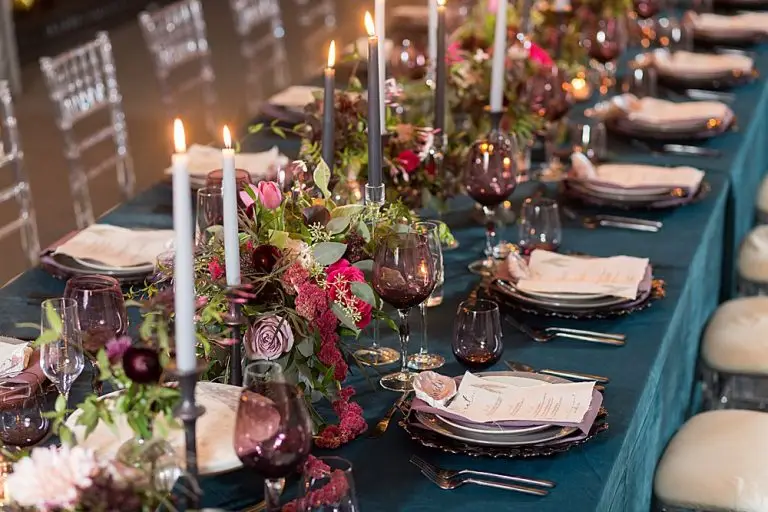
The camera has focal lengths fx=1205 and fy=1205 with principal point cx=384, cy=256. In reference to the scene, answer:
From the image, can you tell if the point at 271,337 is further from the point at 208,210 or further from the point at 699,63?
the point at 699,63

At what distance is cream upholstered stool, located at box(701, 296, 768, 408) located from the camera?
120 inches

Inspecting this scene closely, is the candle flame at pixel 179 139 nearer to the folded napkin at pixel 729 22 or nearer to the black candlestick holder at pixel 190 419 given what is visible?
the black candlestick holder at pixel 190 419

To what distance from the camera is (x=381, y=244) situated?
1.94 meters

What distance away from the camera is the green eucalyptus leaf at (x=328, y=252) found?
190 cm

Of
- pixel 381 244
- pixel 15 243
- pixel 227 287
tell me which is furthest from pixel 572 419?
pixel 15 243

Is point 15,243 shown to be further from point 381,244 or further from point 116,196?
point 381,244

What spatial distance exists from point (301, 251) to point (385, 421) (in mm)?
306

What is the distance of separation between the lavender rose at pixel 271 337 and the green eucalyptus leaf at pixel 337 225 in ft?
0.74

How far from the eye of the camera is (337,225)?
1.98 metres

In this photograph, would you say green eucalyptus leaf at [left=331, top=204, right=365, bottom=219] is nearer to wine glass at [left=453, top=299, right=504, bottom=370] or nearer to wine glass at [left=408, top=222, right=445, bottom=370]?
wine glass at [left=408, top=222, right=445, bottom=370]

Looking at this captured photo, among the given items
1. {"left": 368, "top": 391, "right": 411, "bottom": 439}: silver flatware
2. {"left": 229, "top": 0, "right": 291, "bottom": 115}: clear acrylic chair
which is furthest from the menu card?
{"left": 229, "top": 0, "right": 291, "bottom": 115}: clear acrylic chair

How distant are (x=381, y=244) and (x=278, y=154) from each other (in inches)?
57.0

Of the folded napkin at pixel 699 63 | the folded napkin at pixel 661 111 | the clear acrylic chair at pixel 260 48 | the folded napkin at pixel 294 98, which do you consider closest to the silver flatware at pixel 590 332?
the folded napkin at pixel 661 111

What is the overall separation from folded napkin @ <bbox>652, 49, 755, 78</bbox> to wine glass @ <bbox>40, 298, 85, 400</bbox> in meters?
2.76
